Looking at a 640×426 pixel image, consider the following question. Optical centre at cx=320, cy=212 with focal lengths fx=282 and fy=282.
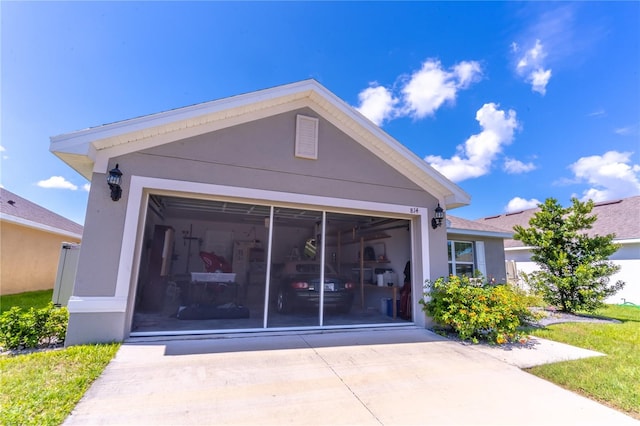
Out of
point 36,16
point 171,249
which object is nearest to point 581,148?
point 171,249

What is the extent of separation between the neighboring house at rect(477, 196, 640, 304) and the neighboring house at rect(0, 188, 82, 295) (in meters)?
19.5

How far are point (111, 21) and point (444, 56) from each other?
1030cm

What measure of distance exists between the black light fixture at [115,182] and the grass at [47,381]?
89.5 inches

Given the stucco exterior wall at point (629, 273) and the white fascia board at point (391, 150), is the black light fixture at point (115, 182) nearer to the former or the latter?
the white fascia board at point (391, 150)

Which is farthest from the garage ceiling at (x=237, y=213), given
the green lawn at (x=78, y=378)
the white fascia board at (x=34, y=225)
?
the white fascia board at (x=34, y=225)

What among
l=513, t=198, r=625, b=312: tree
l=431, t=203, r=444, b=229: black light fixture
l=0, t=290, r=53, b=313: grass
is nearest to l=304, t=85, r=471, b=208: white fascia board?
l=431, t=203, r=444, b=229: black light fixture

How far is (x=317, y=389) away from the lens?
10.5ft

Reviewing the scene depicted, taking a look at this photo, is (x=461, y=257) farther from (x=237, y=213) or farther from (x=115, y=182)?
(x=115, y=182)

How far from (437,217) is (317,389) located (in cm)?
474

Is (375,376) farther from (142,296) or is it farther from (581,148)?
(581,148)

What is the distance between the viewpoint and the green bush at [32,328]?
414 cm

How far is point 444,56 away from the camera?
1038 centimetres

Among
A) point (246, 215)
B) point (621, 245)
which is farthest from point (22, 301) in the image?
point (621, 245)

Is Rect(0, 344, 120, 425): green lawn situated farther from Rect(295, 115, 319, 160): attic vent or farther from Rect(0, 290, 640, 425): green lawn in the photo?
Rect(295, 115, 319, 160): attic vent
